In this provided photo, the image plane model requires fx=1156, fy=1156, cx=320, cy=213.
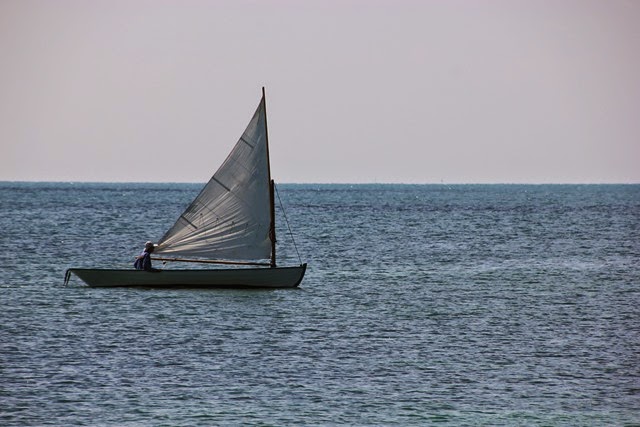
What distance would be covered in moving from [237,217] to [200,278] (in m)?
3.32

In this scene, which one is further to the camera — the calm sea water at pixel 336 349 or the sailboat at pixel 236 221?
the sailboat at pixel 236 221

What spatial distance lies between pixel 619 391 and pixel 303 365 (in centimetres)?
952

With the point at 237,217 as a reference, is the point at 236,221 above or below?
below

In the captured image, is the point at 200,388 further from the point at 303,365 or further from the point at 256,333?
the point at 256,333

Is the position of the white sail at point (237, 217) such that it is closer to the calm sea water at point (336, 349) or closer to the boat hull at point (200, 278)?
the boat hull at point (200, 278)

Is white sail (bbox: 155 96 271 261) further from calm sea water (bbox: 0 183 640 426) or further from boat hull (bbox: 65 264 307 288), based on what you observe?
calm sea water (bbox: 0 183 640 426)

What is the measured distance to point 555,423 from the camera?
2920 centimetres

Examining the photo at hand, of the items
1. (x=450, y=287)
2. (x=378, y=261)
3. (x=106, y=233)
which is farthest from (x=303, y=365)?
(x=106, y=233)

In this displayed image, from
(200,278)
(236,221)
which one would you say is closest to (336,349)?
(236,221)

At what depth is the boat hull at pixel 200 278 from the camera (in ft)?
173

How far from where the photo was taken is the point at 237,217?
174 ft

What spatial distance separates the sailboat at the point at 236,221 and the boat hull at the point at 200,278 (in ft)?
0.15

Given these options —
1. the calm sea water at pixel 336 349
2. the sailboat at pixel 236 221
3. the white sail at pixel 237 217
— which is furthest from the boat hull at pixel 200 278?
the white sail at pixel 237 217

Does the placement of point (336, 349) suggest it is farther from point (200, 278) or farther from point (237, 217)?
point (200, 278)
